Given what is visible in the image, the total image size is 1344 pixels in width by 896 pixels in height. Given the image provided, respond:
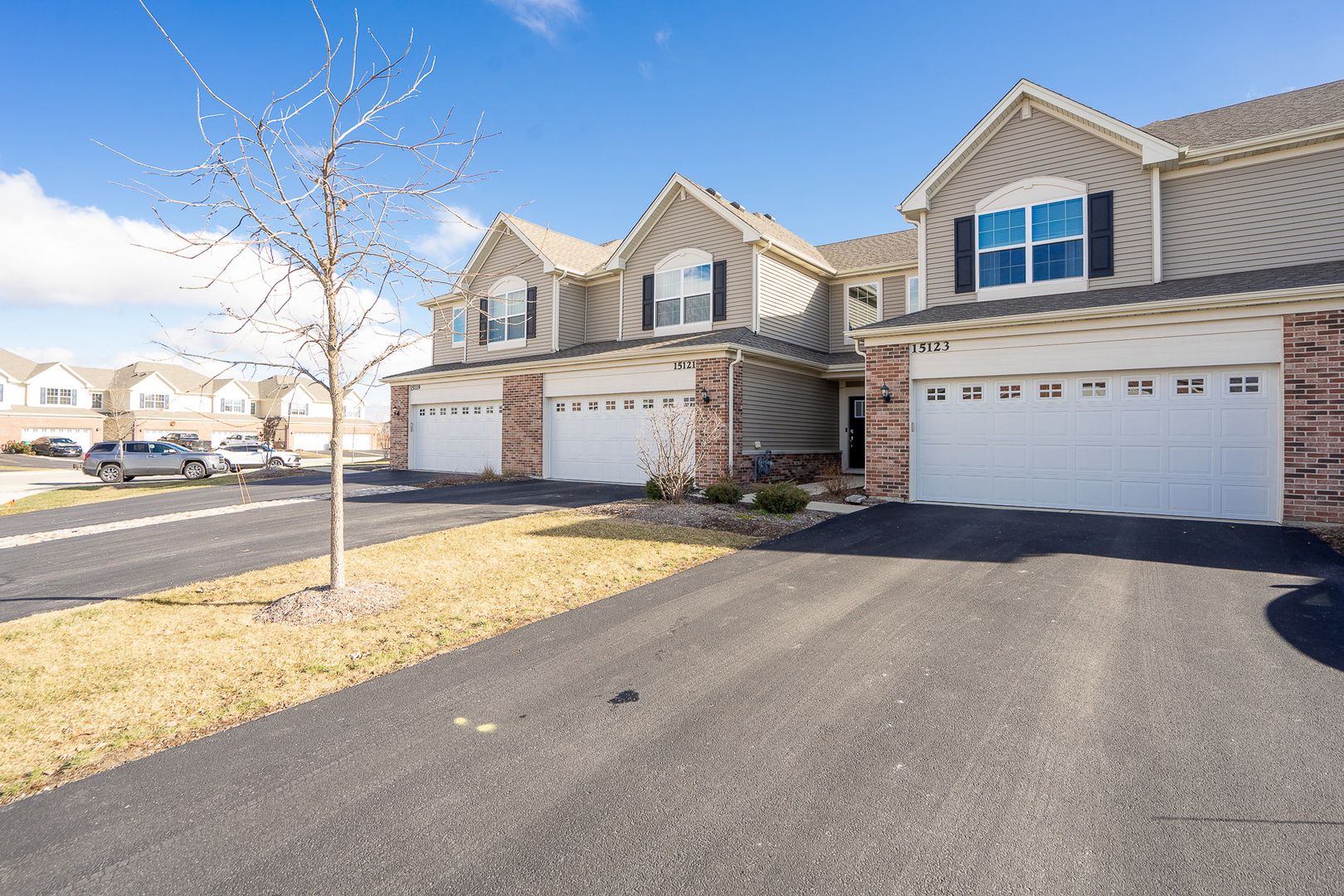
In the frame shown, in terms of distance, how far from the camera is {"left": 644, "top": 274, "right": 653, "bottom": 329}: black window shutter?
17.8m

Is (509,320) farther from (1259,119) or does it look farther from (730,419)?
(1259,119)

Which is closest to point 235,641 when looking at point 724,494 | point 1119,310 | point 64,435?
point 724,494

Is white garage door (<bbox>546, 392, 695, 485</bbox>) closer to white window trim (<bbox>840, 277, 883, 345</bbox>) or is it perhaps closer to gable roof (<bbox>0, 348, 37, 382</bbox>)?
white window trim (<bbox>840, 277, 883, 345</bbox>)

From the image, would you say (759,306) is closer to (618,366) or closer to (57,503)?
(618,366)

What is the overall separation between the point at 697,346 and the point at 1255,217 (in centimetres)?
1080

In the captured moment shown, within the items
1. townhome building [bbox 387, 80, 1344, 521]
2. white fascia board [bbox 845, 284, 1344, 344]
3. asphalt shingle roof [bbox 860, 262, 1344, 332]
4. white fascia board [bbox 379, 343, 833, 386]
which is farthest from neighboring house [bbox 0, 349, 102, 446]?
asphalt shingle roof [bbox 860, 262, 1344, 332]

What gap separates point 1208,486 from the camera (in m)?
10.1

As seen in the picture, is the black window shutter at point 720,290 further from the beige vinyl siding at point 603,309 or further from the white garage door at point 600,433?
the beige vinyl siding at point 603,309

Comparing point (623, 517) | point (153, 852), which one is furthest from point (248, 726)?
point (623, 517)

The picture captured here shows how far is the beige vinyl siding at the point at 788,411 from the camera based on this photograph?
49.8 feet

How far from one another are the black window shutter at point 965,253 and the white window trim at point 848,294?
4.58m

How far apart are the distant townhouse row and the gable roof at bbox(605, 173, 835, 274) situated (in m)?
33.5

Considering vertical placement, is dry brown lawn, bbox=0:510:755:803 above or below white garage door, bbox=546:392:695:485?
below

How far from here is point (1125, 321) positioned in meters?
10.7
